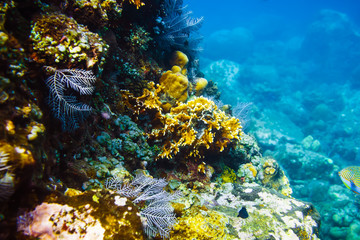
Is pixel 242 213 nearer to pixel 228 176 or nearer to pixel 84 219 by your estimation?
pixel 228 176

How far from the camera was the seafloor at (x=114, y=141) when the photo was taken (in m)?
1.30

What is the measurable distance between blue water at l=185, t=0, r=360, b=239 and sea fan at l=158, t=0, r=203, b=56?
1075 millimetres

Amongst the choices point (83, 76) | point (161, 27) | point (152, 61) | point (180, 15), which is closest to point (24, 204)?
point (83, 76)

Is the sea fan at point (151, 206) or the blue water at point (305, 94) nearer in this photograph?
the sea fan at point (151, 206)

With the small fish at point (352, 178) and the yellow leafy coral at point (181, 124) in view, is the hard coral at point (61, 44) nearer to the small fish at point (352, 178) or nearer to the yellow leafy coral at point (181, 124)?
the yellow leafy coral at point (181, 124)

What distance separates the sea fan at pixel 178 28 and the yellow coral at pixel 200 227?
14.8 ft

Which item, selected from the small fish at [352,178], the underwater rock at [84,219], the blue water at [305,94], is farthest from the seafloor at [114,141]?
the blue water at [305,94]

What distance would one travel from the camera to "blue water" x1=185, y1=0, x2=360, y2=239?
11.0 metres

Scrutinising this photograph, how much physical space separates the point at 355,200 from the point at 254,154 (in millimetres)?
8223

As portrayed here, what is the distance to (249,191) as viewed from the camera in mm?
3891

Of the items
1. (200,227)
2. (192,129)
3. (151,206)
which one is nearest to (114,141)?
(151,206)

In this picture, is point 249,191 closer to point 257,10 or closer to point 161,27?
point 161,27

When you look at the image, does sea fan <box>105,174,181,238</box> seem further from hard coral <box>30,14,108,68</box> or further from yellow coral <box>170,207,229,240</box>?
hard coral <box>30,14,108,68</box>

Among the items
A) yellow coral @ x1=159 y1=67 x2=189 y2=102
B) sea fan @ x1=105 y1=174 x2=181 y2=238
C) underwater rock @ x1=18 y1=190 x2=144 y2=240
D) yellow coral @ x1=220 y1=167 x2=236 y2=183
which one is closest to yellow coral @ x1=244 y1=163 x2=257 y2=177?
yellow coral @ x1=220 y1=167 x2=236 y2=183
